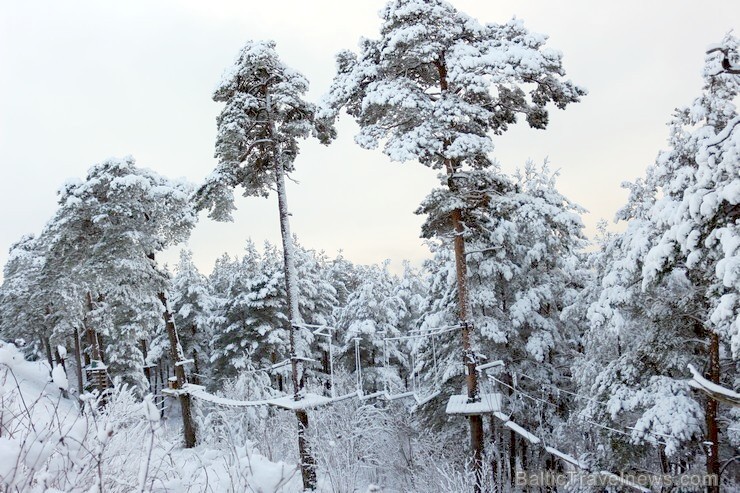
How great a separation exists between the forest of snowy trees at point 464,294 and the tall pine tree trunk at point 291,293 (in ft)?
0.19

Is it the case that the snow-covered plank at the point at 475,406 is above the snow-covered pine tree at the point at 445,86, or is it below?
below

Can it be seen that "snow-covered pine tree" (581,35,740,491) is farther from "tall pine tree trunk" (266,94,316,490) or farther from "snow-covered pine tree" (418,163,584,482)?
"tall pine tree trunk" (266,94,316,490)

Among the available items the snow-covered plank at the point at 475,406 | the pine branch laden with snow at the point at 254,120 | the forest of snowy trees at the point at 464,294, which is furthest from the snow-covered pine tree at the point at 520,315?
the pine branch laden with snow at the point at 254,120

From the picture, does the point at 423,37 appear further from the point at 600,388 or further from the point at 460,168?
the point at 600,388

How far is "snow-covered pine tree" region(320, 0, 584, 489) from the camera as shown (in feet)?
29.7

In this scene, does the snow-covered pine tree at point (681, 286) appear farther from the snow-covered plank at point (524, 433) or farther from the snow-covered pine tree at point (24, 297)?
the snow-covered pine tree at point (24, 297)

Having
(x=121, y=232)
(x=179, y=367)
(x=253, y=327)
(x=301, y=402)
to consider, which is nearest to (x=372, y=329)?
(x=253, y=327)

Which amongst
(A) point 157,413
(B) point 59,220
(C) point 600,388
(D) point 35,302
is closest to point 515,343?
(C) point 600,388

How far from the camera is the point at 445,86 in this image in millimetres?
10250

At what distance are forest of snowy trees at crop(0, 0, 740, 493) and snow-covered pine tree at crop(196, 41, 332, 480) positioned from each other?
6 centimetres

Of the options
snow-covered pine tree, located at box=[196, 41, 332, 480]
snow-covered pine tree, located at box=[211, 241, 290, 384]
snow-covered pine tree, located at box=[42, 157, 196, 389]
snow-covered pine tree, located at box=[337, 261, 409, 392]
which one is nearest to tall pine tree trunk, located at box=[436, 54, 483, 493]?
snow-covered pine tree, located at box=[196, 41, 332, 480]

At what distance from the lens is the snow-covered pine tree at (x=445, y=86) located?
29.7 ft

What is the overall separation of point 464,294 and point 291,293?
14.7ft

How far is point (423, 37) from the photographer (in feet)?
30.5
